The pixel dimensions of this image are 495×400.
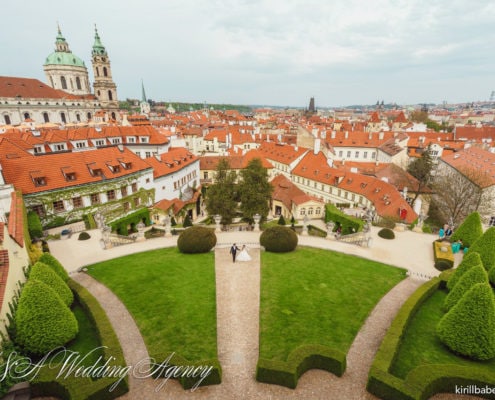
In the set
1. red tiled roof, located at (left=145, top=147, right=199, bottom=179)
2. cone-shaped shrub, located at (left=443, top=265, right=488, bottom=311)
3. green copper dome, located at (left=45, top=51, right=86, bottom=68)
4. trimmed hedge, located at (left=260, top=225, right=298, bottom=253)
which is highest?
green copper dome, located at (left=45, top=51, right=86, bottom=68)

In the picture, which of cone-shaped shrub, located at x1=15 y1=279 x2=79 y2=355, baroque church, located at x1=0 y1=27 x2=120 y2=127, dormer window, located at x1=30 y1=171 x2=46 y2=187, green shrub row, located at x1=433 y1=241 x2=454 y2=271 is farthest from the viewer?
baroque church, located at x1=0 y1=27 x2=120 y2=127

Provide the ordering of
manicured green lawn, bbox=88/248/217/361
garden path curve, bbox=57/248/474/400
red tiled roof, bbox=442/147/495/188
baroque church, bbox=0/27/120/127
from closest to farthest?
1. garden path curve, bbox=57/248/474/400
2. manicured green lawn, bbox=88/248/217/361
3. red tiled roof, bbox=442/147/495/188
4. baroque church, bbox=0/27/120/127

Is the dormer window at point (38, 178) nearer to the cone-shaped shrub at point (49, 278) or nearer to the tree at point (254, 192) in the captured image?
the cone-shaped shrub at point (49, 278)

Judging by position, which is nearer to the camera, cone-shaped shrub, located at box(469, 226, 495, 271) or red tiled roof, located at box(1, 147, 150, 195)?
cone-shaped shrub, located at box(469, 226, 495, 271)

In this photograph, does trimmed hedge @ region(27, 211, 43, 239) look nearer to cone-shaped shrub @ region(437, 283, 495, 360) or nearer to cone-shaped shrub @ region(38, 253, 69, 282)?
cone-shaped shrub @ region(38, 253, 69, 282)

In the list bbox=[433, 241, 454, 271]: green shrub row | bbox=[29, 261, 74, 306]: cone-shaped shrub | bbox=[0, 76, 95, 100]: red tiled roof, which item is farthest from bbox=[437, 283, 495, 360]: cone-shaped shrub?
bbox=[0, 76, 95, 100]: red tiled roof

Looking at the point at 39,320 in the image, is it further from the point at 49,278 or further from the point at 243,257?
the point at 243,257

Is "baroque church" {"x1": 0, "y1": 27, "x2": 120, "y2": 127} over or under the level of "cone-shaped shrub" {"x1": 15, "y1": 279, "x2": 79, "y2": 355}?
over
